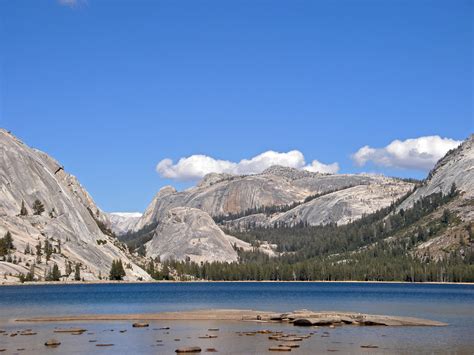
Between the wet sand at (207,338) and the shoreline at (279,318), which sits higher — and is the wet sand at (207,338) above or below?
below

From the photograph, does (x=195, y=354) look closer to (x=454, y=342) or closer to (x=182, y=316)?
(x=454, y=342)

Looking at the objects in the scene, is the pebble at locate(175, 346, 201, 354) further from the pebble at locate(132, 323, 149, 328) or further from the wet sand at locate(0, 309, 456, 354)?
the pebble at locate(132, 323, 149, 328)

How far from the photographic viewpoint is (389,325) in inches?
3659

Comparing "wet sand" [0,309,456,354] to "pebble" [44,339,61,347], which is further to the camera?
"pebble" [44,339,61,347]

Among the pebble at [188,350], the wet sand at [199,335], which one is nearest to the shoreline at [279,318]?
the wet sand at [199,335]

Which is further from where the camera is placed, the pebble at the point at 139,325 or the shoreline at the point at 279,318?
the shoreline at the point at 279,318

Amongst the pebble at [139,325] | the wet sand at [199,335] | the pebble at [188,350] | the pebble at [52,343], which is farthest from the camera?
the pebble at [139,325]

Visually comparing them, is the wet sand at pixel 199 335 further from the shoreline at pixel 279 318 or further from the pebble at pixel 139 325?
the shoreline at pixel 279 318

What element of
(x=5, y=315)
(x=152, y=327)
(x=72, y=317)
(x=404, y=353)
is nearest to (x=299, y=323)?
(x=152, y=327)

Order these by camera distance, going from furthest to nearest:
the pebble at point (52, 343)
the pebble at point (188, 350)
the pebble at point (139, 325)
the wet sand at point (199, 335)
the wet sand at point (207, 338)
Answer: the pebble at point (139, 325)
the pebble at point (52, 343)
the wet sand at point (199, 335)
the wet sand at point (207, 338)
the pebble at point (188, 350)

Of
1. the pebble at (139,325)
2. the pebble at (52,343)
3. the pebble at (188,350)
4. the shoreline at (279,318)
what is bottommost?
the pebble at (188,350)

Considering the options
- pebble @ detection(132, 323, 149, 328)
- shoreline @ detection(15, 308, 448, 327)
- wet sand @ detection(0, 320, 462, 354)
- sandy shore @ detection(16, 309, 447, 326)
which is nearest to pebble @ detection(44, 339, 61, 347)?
wet sand @ detection(0, 320, 462, 354)

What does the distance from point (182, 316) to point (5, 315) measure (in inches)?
1010

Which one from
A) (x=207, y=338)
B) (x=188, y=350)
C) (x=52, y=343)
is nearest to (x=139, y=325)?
(x=207, y=338)
